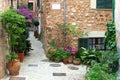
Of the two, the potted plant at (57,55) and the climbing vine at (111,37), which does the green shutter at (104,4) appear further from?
the climbing vine at (111,37)

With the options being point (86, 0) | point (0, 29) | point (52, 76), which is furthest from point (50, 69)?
point (86, 0)

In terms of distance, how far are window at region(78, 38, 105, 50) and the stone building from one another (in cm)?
4

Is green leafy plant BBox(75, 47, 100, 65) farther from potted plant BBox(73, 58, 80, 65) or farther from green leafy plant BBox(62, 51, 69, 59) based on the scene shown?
green leafy plant BBox(62, 51, 69, 59)

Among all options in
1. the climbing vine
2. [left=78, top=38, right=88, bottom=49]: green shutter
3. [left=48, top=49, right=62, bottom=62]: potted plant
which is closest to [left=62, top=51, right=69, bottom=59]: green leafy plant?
[left=48, top=49, right=62, bottom=62]: potted plant

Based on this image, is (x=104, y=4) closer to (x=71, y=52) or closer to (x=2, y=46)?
(x=71, y=52)

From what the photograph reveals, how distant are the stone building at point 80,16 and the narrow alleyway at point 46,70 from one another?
0.97 meters

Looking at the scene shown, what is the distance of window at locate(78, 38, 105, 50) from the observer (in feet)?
34.5

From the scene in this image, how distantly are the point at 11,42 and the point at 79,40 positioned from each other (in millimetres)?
3495

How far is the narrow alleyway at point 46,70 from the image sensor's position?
26.0 feet

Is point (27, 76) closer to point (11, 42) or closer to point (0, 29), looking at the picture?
point (11, 42)

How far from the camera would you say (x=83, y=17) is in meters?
10.5

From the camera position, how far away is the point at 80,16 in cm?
1048

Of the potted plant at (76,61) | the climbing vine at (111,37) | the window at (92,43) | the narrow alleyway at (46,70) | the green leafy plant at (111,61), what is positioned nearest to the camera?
the green leafy plant at (111,61)

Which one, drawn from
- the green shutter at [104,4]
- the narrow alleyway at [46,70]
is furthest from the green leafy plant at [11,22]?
the green shutter at [104,4]
